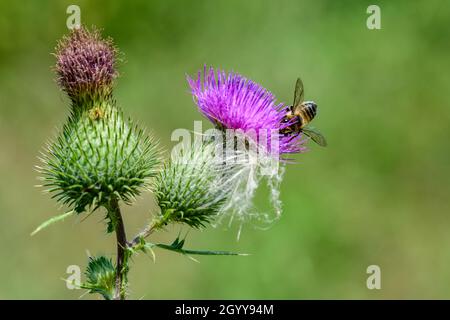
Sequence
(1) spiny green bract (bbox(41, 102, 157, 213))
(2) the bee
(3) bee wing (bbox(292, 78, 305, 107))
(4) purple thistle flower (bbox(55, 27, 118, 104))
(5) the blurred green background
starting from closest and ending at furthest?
(1) spiny green bract (bbox(41, 102, 157, 213))
(4) purple thistle flower (bbox(55, 27, 118, 104))
(2) the bee
(3) bee wing (bbox(292, 78, 305, 107))
(5) the blurred green background

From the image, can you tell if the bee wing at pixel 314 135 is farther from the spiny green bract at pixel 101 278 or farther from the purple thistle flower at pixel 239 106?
the spiny green bract at pixel 101 278

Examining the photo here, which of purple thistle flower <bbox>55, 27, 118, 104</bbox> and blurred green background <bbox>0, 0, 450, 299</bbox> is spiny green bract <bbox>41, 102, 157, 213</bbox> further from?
blurred green background <bbox>0, 0, 450, 299</bbox>

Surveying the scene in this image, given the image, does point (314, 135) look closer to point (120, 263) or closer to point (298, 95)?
point (298, 95)

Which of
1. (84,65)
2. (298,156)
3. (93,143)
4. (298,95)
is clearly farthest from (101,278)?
(298,156)

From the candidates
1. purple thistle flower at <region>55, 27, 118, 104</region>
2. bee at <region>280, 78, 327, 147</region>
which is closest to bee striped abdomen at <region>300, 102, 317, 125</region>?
bee at <region>280, 78, 327, 147</region>

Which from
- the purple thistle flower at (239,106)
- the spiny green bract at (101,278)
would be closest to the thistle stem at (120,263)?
the spiny green bract at (101,278)

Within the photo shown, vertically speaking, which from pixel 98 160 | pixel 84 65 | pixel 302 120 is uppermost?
pixel 84 65
